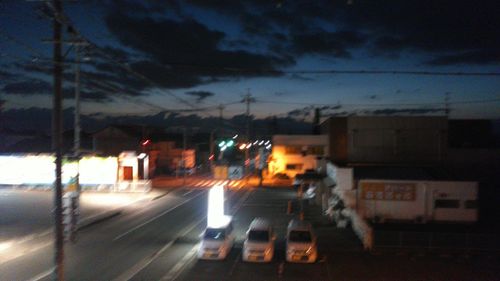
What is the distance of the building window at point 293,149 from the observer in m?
63.0

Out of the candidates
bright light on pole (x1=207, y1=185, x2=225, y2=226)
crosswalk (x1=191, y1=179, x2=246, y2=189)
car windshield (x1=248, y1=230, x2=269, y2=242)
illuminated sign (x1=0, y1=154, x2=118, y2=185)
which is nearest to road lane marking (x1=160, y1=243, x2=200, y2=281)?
car windshield (x1=248, y1=230, x2=269, y2=242)

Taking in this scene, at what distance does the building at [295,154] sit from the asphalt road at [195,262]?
Answer: 35.1 meters

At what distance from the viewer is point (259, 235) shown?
796 inches

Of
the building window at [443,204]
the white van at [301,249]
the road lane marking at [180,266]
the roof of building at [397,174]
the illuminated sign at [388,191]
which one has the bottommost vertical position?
the road lane marking at [180,266]

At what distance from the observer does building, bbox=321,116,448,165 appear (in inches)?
1681

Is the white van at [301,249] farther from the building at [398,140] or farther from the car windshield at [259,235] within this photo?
the building at [398,140]

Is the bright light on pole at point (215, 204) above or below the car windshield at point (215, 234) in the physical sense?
above

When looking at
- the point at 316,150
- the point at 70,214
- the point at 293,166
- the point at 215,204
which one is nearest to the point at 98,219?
the point at 215,204

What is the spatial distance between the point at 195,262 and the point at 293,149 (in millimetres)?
44175

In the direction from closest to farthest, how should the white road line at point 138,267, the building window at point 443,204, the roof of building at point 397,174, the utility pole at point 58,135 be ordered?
the utility pole at point 58,135 < the white road line at point 138,267 < the building window at point 443,204 < the roof of building at point 397,174

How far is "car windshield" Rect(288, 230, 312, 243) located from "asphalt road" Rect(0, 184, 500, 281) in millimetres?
947

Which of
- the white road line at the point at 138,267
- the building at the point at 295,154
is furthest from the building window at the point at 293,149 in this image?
the white road line at the point at 138,267

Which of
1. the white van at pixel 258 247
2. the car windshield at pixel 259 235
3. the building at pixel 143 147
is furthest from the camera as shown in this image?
the building at pixel 143 147

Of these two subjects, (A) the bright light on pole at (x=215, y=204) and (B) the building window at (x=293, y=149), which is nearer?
(A) the bright light on pole at (x=215, y=204)
